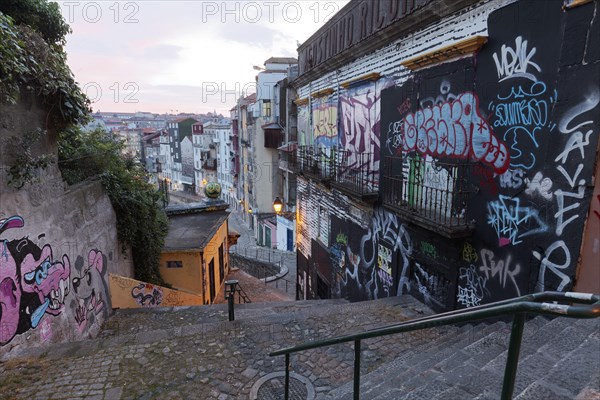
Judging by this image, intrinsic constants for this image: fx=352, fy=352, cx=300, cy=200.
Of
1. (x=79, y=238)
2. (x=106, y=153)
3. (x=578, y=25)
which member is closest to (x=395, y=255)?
(x=578, y=25)

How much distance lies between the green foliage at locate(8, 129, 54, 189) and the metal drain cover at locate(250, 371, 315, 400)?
499 cm

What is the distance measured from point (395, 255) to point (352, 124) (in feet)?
14.3

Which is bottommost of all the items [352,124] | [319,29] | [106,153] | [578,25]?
[106,153]

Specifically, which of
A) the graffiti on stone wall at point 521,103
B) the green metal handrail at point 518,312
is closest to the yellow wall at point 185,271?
the graffiti on stone wall at point 521,103

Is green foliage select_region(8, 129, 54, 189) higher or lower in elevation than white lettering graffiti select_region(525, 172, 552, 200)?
higher

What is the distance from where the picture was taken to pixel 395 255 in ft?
28.8

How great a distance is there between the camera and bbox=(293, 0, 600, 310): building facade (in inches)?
183

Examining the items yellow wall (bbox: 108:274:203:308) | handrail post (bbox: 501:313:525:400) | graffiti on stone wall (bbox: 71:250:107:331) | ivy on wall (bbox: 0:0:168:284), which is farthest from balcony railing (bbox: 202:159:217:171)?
handrail post (bbox: 501:313:525:400)

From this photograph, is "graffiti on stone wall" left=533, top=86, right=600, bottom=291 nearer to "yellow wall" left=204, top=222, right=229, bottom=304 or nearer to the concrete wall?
the concrete wall

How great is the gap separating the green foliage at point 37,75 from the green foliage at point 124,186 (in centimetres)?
175

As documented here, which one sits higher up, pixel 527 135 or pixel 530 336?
pixel 527 135

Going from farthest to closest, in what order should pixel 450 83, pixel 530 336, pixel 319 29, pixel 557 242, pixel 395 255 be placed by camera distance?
pixel 319 29 < pixel 395 255 < pixel 450 83 < pixel 557 242 < pixel 530 336

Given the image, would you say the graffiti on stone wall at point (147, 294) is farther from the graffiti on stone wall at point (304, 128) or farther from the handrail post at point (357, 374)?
the handrail post at point (357, 374)

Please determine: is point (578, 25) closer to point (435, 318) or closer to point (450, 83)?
point (450, 83)
